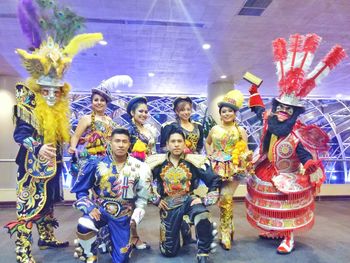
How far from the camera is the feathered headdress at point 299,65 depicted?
2611 millimetres

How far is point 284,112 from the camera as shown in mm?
2734

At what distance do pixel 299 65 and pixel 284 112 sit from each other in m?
0.43

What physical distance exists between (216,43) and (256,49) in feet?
2.86

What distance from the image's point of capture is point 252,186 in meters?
2.94

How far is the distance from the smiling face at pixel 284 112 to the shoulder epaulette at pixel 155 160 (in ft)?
3.62

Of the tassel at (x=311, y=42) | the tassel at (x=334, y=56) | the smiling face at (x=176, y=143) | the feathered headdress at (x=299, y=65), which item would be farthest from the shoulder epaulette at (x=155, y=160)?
the tassel at (x=334, y=56)

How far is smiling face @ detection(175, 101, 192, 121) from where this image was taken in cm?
298

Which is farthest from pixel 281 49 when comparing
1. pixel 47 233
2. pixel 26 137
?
pixel 47 233

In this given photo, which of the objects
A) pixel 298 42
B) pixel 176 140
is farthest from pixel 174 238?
pixel 298 42

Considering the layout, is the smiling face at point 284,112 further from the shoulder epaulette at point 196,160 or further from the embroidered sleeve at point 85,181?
the embroidered sleeve at point 85,181

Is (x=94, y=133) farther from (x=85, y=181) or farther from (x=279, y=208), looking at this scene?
(x=279, y=208)

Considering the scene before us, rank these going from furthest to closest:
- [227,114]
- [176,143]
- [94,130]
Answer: [227,114] → [94,130] → [176,143]

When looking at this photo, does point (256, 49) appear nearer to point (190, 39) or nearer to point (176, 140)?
point (190, 39)

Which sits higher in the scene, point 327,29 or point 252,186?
point 327,29
